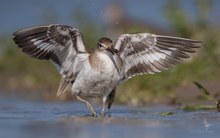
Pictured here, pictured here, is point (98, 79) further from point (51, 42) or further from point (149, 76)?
point (149, 76)

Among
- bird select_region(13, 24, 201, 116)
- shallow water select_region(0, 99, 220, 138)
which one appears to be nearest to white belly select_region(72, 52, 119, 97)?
bird select_region(13, 24, 201, 116)

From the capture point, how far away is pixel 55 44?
1067 centimetres

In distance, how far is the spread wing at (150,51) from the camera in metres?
10.9

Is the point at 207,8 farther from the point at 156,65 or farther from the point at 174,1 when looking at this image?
the point at 156,65

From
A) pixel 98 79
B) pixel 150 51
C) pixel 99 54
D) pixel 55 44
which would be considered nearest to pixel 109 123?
pixel 98 79

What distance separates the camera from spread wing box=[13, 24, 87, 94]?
10.5 meters

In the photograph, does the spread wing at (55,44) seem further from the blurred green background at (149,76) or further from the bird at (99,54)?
the blurred green background at (149,76)

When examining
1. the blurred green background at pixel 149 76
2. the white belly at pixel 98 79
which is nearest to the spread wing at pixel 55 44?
the white belly at pixel 98 79

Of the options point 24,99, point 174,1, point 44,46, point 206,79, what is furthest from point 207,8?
point 44,46

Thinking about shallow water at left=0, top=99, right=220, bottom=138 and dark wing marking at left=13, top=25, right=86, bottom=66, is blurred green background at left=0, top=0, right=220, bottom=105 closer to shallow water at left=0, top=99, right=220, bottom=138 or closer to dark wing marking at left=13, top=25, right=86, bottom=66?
shallow water at left=0, top=99, right=220, bottom=138

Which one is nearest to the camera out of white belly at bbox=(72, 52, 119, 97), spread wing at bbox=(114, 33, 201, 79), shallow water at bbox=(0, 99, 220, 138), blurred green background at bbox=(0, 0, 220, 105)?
shallow water at bbox=(0, 99, 220, 138)

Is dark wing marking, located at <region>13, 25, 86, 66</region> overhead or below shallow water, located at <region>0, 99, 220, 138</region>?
overhead

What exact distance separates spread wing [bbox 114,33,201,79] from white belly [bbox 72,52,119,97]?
1.60 feet

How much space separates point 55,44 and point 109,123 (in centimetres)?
195
